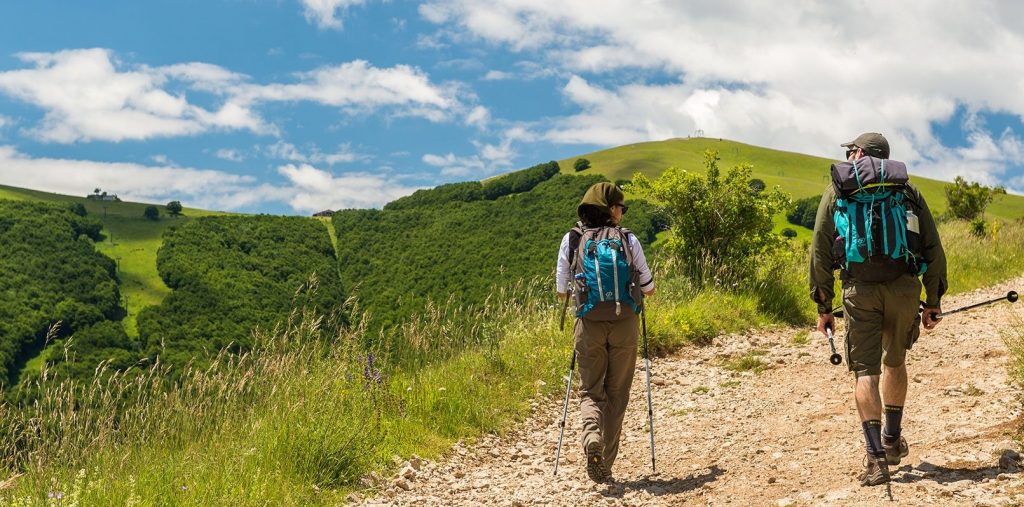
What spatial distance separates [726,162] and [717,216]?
5113 inches

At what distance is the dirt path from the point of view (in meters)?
4.60

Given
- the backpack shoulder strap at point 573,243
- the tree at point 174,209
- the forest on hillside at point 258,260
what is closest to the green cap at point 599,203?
the backpack shoulder strap at point 573,243

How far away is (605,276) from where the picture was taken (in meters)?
5.39

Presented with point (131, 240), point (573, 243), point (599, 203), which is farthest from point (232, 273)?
point (599, 203)

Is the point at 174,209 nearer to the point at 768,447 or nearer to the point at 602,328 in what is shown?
the point at 602,328

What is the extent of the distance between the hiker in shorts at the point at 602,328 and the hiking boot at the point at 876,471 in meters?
1.70

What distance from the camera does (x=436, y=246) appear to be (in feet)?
352

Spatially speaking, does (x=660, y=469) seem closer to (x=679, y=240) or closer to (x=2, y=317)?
(x=679, y=240)

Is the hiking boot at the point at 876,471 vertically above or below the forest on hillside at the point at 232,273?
above

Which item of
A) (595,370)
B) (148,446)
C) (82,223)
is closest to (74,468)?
(148,446)

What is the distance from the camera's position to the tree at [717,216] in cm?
1269

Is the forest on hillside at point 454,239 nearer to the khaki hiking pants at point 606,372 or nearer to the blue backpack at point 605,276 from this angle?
the khaki hiking pants at point 606,372

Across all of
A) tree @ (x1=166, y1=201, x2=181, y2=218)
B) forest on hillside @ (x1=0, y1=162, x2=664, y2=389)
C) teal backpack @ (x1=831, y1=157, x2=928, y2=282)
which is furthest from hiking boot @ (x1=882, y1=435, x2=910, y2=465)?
tree @ (x1=166, y1=201, x2=181, y2=218)

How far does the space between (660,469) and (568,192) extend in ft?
330
